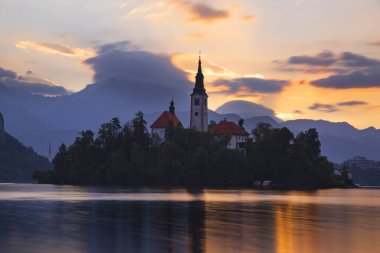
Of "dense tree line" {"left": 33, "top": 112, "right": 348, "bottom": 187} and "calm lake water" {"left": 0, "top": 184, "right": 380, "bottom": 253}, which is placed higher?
"dense tree line" {"left": 33, "top": 112, "right": 348, "bottom": 187}

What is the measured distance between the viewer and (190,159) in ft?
575

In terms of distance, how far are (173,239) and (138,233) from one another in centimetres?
405

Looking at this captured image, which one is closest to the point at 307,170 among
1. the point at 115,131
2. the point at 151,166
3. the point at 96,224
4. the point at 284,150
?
the point at 284,150

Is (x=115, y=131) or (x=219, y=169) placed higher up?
(x=115, y=131)

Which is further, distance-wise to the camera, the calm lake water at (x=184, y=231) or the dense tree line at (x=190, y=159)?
the dense tree line at (x=190, y=159)

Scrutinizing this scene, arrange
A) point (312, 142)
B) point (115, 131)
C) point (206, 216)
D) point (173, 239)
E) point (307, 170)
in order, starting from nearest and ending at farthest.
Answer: point (173, 239), point (206, 216), point (307, 170), point (312, 142), point (115, 131)

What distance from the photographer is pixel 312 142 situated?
7087 inches

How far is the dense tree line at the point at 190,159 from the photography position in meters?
170

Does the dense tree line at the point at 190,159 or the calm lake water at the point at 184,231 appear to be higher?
the dense tree line at the point at 190,159

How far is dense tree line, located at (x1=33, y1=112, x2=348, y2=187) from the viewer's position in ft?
557

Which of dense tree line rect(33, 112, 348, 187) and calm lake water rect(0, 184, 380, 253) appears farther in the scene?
dense tree line rect(33, 112, 348, 187)

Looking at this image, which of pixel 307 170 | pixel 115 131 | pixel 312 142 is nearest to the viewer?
pixel 307 170

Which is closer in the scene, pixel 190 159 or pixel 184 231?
pixel 184 231

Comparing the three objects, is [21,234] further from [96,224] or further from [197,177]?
[197,177]
